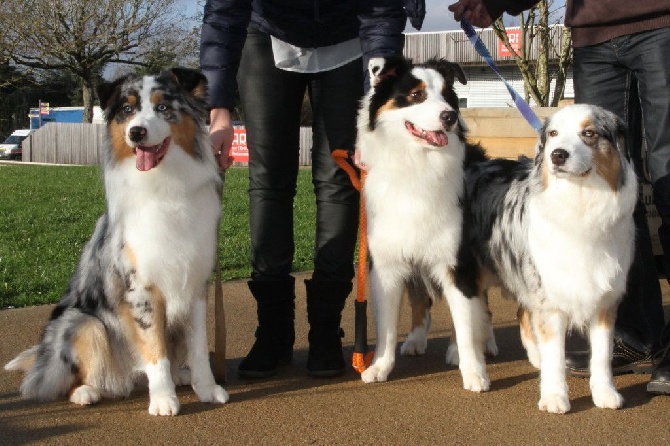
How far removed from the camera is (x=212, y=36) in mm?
4336

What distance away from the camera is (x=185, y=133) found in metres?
3.90

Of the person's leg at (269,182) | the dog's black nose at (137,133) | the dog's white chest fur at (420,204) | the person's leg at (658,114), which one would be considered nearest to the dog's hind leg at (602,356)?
the person's leg at (658,114)

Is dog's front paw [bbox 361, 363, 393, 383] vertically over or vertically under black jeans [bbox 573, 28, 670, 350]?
under

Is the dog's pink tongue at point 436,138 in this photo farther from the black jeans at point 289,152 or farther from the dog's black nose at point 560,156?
the dog's black nose at point 560,156

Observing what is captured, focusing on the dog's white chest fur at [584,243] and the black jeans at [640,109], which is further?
the black jeans at [640,109]

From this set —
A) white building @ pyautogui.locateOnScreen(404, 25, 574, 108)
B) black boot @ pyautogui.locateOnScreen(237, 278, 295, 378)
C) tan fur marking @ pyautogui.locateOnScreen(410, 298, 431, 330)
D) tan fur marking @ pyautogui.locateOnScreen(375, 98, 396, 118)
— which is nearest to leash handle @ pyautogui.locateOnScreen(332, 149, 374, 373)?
tan fur marking @ pyautogui.locateOnScreen(375, 98, 396, 118)

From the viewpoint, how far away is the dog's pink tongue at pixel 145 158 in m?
3.78

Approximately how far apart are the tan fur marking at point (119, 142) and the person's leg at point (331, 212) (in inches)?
50.5

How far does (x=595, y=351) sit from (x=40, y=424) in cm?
282

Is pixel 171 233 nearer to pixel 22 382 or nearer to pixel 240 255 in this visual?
pixel 22 382

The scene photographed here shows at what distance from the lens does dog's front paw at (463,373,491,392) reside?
14.2 ft

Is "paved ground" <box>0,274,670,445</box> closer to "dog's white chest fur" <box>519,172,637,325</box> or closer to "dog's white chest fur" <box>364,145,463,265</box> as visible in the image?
"dog's white chest fur" <box>519,172,637,325</box>

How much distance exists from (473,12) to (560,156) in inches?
62.9

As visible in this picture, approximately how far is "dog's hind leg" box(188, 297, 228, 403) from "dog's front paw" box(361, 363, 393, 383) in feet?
2.76
